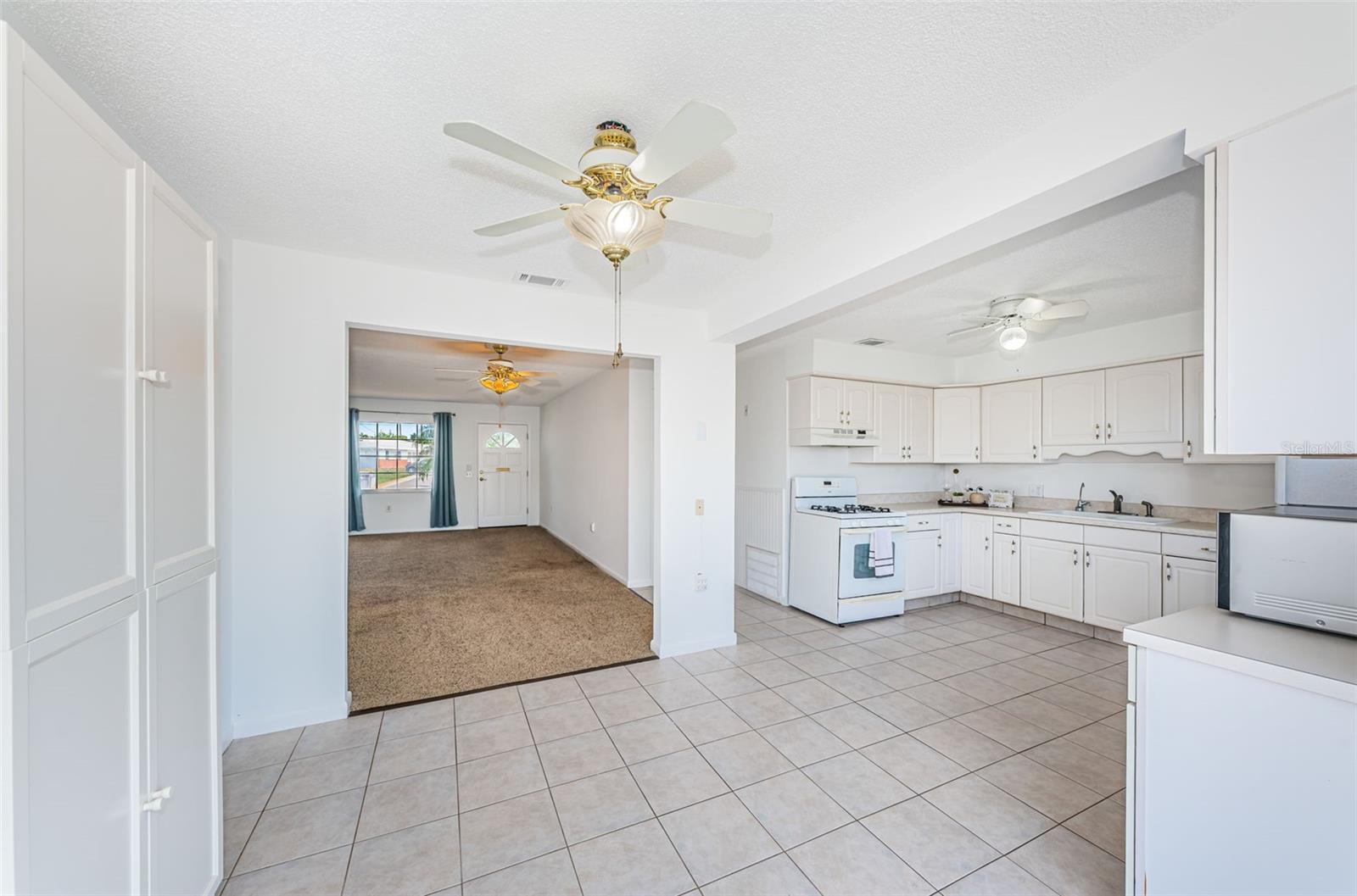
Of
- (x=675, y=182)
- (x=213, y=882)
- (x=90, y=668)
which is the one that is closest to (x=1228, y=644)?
(x=675, y=182)

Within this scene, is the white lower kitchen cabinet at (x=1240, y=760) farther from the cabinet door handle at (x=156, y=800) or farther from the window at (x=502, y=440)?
the window at (x=502, y=440)

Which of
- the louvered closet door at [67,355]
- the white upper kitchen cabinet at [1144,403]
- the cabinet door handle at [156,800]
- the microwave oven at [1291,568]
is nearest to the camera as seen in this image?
the louvered closet door at [67,355]

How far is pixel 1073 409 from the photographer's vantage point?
4.50 metres

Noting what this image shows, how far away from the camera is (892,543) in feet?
15.0

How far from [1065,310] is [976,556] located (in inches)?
101

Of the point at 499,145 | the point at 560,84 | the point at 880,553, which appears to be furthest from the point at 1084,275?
the point at 499,145

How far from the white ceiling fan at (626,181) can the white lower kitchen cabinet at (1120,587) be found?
394cm

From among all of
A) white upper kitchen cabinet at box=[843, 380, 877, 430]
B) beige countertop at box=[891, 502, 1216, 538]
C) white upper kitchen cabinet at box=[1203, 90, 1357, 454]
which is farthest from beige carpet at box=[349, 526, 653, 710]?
white upper kitchen cabinet at box=[1203, 90, 1357, 454]

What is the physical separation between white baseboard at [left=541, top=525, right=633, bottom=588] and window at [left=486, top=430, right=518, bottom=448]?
1.70 m

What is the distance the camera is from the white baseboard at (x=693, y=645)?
3.80 m

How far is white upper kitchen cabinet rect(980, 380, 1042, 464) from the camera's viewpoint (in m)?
4.79

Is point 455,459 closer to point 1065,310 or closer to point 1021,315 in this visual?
point 1021,315

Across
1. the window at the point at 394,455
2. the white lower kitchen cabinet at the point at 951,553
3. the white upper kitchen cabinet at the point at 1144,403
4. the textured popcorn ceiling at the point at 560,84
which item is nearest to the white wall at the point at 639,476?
the white lower kitchen cabinet at the point at 951,553

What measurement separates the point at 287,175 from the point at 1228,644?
11.2 ft
